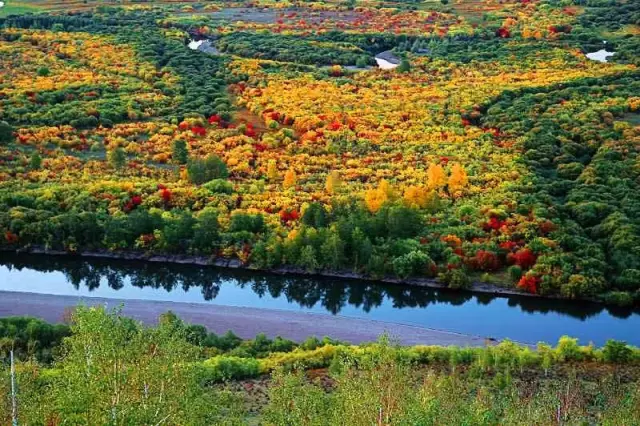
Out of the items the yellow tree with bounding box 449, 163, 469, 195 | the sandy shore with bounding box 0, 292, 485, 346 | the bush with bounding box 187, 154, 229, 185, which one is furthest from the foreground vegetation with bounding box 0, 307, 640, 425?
the bush with bounding box 187, 154, 229, 185

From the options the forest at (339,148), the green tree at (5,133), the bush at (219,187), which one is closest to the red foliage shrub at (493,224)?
the forest at (339,148)

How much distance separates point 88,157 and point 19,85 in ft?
74.2

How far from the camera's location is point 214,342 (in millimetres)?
38312

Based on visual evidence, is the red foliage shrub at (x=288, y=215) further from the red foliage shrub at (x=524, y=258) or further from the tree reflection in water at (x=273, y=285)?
the red foliage shrub at (x=524, y=258)

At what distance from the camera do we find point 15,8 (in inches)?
5197

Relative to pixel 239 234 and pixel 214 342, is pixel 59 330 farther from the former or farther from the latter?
pixel 239 234

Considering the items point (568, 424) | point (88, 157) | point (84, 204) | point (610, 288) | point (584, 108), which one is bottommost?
point (568, 424)

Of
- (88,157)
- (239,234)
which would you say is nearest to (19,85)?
(88,157)

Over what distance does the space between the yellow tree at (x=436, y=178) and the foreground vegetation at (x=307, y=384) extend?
68.6 ft

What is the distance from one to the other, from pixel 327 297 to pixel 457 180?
1441 cm

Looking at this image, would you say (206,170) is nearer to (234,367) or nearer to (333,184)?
(333,184)

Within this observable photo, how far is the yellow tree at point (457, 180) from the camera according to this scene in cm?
5619

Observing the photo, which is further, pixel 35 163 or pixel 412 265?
pixel 35 163

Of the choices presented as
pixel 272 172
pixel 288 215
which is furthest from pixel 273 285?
pixel 272 172
